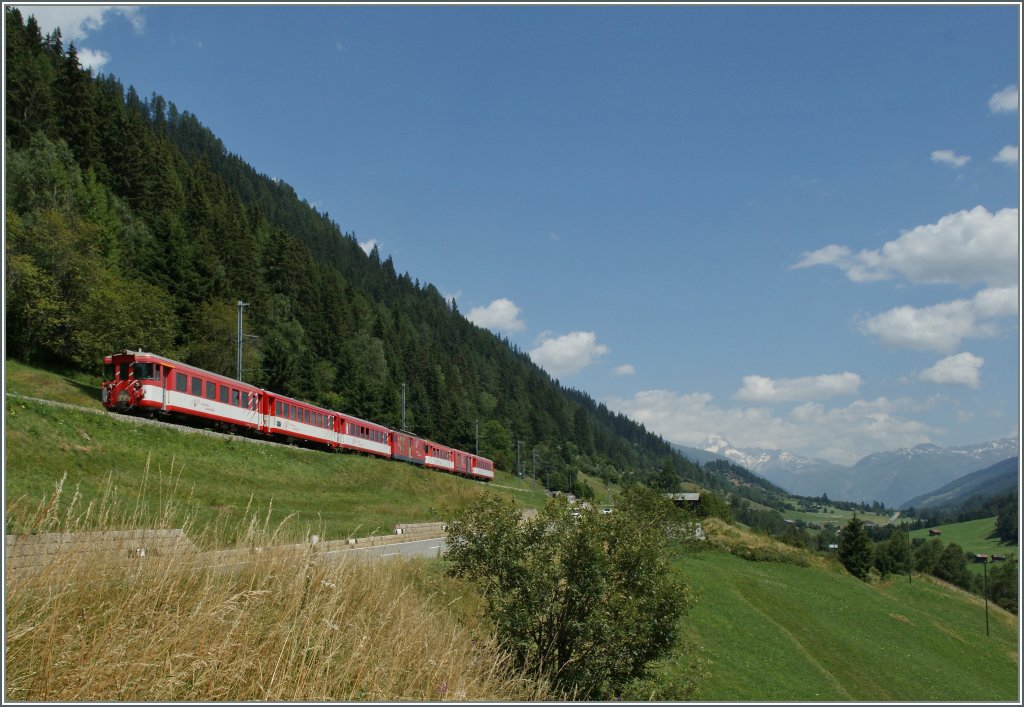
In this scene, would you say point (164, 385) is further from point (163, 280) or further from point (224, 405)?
point (163, 280)

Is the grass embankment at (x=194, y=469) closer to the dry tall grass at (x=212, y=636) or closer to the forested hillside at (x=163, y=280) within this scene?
the dry tall grass at (x=212, y=636)

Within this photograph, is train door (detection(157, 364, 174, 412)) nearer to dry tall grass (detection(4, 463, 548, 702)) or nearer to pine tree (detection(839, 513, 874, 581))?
dry tall grass (detection(4, 463, 548, 702))

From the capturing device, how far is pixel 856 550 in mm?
55219

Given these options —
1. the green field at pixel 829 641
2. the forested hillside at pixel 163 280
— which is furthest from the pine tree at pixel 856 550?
the forested hillside at pixel 163 280

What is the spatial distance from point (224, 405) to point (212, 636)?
84.6ft

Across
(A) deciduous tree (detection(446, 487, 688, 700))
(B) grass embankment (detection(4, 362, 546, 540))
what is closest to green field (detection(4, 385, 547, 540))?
(B) grass embankment (detection(4, 362, 546, 540))

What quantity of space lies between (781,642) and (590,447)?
418 ft

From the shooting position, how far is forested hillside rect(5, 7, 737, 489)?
1362 inches

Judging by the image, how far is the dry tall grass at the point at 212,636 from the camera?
369cm

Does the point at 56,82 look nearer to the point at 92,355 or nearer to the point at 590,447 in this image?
the point at 92,355

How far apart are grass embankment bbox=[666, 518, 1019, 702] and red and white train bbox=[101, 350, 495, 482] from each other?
64.9 ft

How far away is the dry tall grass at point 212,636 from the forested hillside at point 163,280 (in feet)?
16.8

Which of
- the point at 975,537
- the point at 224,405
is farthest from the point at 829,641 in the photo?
the point at 975,537

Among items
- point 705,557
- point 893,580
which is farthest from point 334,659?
point 893,580
